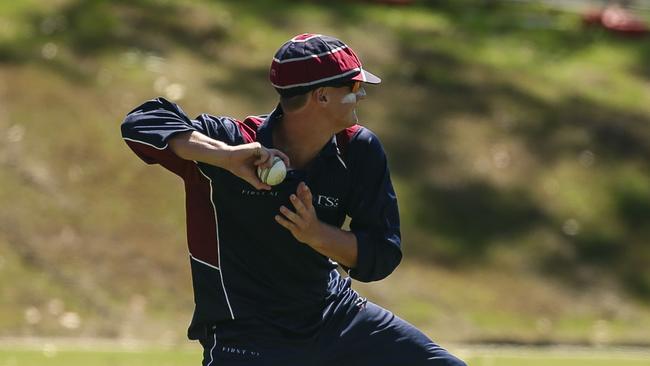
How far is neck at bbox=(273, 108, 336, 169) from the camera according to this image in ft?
18.3

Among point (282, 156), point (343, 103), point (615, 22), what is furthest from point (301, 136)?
point (615, 22)

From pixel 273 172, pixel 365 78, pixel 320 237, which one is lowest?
pixel 320 237

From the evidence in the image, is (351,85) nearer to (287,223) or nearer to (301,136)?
(301,136)

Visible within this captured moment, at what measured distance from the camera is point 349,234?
5488 mm

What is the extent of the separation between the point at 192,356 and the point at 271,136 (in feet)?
18.9

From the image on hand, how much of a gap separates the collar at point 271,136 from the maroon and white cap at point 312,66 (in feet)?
0.58

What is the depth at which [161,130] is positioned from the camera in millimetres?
5391

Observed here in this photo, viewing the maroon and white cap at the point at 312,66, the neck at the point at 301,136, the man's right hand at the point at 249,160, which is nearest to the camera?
the man's right hand at the point at 249,160

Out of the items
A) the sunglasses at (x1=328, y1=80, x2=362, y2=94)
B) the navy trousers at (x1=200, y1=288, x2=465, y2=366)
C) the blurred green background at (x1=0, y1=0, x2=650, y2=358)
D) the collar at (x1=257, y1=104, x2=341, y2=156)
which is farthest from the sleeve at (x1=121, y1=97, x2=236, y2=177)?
the blurred green background at (x1=0, y1=0, x2=650, y2=358)

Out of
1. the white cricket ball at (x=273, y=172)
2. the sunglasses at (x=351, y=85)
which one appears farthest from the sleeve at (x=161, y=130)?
the sunglasses at (x=351, y=85)

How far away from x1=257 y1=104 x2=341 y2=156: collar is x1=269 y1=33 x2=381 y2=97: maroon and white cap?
18 cm

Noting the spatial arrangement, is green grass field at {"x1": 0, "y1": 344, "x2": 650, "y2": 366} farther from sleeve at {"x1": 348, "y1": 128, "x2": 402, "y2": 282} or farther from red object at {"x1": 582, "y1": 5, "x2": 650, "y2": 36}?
red object at {"x1": 582, "y1": 5, "x2": 650, "y2": 36}

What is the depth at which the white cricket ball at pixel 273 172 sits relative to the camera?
519cm

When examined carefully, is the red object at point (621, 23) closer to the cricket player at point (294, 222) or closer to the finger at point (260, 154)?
the cricket player at point (294, 222)
